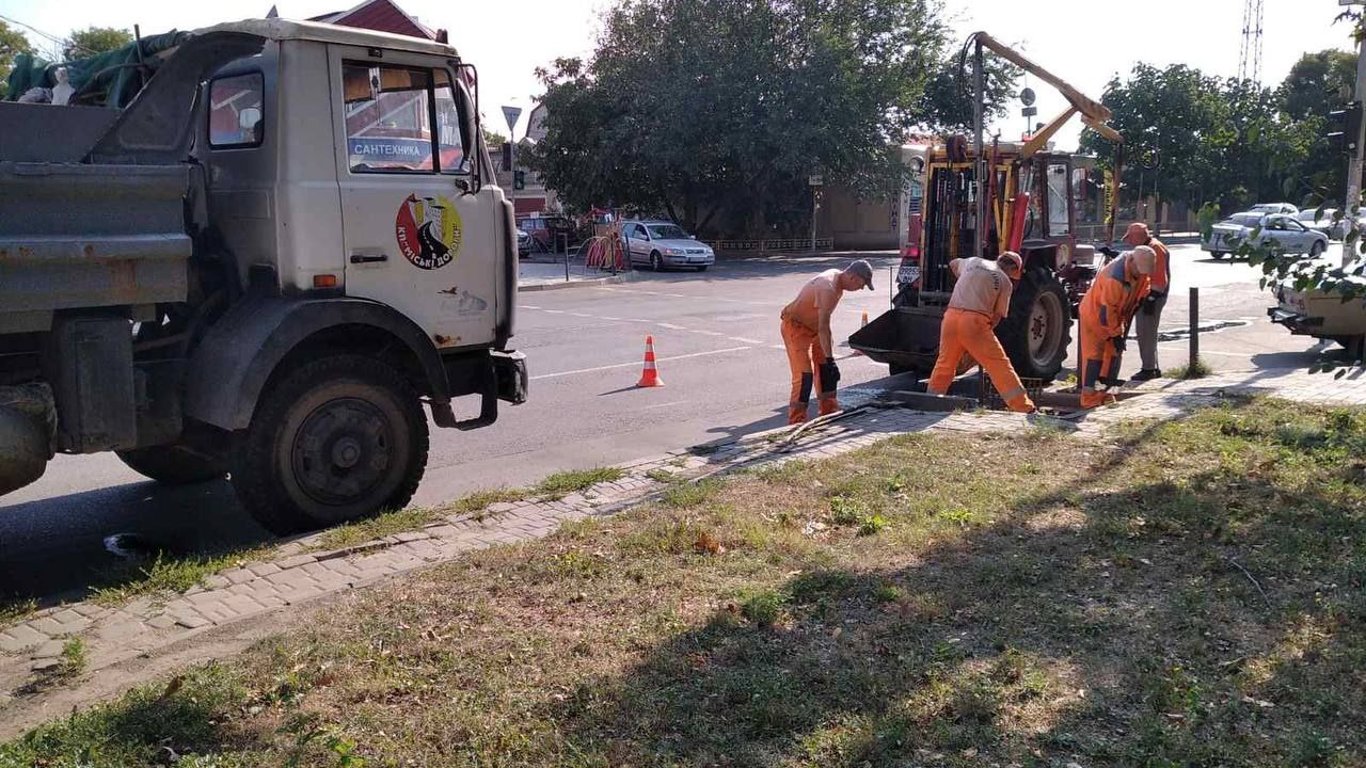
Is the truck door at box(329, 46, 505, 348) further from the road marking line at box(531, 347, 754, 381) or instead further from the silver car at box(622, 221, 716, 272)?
the silver car at box(622, 221, 716, 272)

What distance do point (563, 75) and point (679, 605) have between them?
36.0 metres

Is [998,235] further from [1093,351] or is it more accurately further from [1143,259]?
[1093,351]

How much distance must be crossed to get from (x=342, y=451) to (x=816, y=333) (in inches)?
191

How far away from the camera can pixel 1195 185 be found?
171 ft

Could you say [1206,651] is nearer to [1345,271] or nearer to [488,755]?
[488,755]

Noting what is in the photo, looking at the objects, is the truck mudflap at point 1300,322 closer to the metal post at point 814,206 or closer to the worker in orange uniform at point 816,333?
the worker in orange uniform at point 816,333

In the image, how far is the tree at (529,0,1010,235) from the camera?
34.2m

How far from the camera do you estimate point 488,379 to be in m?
7.28

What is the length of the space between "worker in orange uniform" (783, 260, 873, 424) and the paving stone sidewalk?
48cm

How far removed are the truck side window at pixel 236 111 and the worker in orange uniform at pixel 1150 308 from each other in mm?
8983

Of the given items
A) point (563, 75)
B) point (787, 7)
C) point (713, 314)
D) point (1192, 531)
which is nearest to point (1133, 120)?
point (787, 7)

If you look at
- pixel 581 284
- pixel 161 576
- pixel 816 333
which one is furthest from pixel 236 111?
pixel 581 284

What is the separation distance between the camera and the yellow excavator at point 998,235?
38.1ft

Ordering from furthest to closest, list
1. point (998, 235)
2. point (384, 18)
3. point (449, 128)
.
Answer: point (384, 18)
point (998, 235)
point (449, 128)
